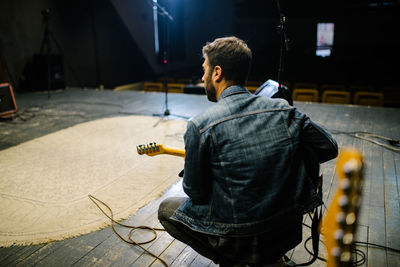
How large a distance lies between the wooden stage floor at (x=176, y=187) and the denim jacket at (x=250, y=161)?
0.73 meters

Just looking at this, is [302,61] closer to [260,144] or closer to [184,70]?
[184,70]

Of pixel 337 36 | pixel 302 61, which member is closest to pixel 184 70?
pixel 302 61

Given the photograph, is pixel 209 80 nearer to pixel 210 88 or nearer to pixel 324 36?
pixel 210 88

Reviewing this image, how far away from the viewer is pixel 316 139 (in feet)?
3.88

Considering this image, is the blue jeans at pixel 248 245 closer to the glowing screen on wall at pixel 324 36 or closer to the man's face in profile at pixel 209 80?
the man's face in profile at pixel 209 80

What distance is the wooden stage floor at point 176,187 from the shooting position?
1771 millimetres

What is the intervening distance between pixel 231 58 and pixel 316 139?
1.49 feet

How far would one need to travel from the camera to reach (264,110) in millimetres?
1139

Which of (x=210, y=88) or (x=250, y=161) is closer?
(x=250, y=161)

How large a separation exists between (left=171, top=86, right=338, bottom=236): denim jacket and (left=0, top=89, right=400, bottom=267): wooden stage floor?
2.39 feet

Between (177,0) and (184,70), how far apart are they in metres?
2.43

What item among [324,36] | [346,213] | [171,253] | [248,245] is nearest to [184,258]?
[171,253]

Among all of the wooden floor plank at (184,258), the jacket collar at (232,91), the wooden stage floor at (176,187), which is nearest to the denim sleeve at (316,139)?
the jacket collar at (232,91)

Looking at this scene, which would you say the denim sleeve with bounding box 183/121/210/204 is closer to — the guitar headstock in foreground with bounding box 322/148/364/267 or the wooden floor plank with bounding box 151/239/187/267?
the guitar headstock in foreground with bounding box 322/148/364/267
